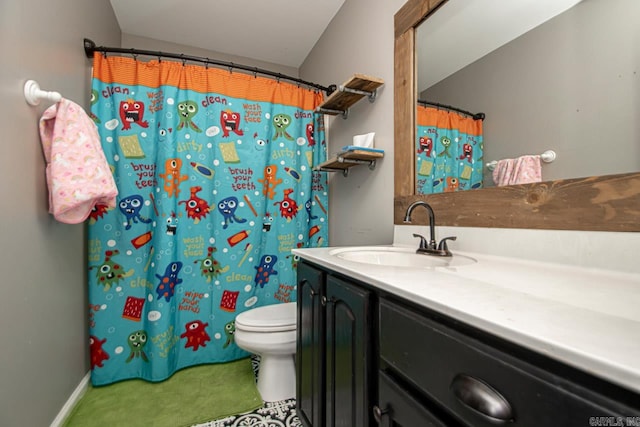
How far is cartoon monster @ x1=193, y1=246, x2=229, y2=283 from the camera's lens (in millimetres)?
1687

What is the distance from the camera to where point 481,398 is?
377 mm

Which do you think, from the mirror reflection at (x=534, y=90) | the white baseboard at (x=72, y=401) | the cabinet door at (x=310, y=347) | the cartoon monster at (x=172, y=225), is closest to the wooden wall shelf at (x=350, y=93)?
the mirror reflection at (x=534, y=90)

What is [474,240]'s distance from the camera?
97cm

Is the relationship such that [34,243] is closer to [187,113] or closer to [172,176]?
[172,176]

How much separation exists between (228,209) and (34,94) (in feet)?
3.22

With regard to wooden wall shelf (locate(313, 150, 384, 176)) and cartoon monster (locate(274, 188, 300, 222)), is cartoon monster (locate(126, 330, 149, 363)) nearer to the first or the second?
cartoon monster (locate(274, 188, 300, 222))

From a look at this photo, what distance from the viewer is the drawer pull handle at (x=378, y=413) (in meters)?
0.59

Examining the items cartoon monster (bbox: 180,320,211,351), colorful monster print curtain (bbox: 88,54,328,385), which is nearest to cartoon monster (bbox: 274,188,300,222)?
colorful monster print curtain (bbox: 88,54,328,385)

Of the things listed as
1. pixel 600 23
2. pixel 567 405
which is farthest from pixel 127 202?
pixel 600 23

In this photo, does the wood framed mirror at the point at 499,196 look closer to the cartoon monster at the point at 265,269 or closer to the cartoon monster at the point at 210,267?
the cartoon monster at the point at 265,269

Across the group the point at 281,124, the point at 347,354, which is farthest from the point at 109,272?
the point at 347,354

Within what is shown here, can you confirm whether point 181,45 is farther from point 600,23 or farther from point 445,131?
point 600,23

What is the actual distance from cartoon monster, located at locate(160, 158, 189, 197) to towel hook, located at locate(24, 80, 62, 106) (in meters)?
0.59

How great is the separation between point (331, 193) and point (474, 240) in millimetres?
1181
